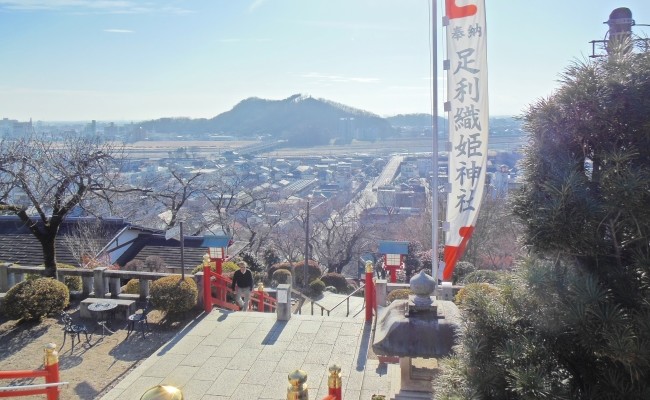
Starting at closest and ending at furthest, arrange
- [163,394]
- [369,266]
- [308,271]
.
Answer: [163,394], [369,266], [308,271]

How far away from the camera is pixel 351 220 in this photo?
3136cm

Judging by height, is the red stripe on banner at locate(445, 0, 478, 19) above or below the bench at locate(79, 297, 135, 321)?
above

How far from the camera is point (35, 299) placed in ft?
35.3

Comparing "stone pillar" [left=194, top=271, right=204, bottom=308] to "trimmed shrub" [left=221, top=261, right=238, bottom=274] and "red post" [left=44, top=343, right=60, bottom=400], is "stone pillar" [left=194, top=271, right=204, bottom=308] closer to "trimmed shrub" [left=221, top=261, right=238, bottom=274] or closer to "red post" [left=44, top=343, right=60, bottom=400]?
"trimmed shrub" [left=221, top=261, right=238, bottom=274]

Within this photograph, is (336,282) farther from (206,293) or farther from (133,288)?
(206,293)

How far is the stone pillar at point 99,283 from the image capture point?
38.8 ft

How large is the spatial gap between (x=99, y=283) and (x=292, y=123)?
128138mm

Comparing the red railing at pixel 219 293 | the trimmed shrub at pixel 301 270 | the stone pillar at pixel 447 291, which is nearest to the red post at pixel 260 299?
the red railing at pixel 219 293

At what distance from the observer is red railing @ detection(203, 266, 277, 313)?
1105cm

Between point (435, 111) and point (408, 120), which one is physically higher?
point (408, 120)

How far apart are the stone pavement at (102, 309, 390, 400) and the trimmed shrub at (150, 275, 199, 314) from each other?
1.52 ft

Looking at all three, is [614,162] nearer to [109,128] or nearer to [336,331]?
[336,331]

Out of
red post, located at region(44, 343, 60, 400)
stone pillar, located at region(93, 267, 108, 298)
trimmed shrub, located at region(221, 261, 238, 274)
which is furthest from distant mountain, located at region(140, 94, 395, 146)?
red post, located at region(44, 343, 60, 400)

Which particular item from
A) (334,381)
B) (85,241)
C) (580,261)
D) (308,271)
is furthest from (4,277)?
(580,261)
